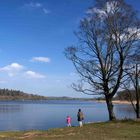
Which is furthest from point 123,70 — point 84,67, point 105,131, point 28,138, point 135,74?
point 28,138

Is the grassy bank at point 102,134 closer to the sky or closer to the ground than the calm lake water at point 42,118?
closer to the ground

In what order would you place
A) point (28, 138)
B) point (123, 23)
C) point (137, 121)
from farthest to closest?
point (123, 23)
point (137, 121)
point (28, 138)

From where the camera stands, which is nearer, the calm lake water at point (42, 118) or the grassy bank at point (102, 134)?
the grassy bank at point (102, 134)

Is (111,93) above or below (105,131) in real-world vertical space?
above

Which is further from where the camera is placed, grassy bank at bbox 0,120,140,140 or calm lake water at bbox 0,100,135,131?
calm lake water at bbox 0,100,135,131

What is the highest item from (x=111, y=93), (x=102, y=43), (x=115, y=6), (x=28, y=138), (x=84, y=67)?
(x=115, y=6)

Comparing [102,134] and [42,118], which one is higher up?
[42,118]

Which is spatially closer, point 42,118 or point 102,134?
point 102,134

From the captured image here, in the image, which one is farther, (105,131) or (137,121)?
(137,121)

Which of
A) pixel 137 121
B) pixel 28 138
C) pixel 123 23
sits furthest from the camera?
pixel 123 23

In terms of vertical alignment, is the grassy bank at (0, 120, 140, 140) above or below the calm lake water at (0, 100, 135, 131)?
below

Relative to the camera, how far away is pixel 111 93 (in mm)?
37969

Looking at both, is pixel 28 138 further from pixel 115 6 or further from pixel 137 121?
pixel 115 6

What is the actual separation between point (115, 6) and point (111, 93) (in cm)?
900
